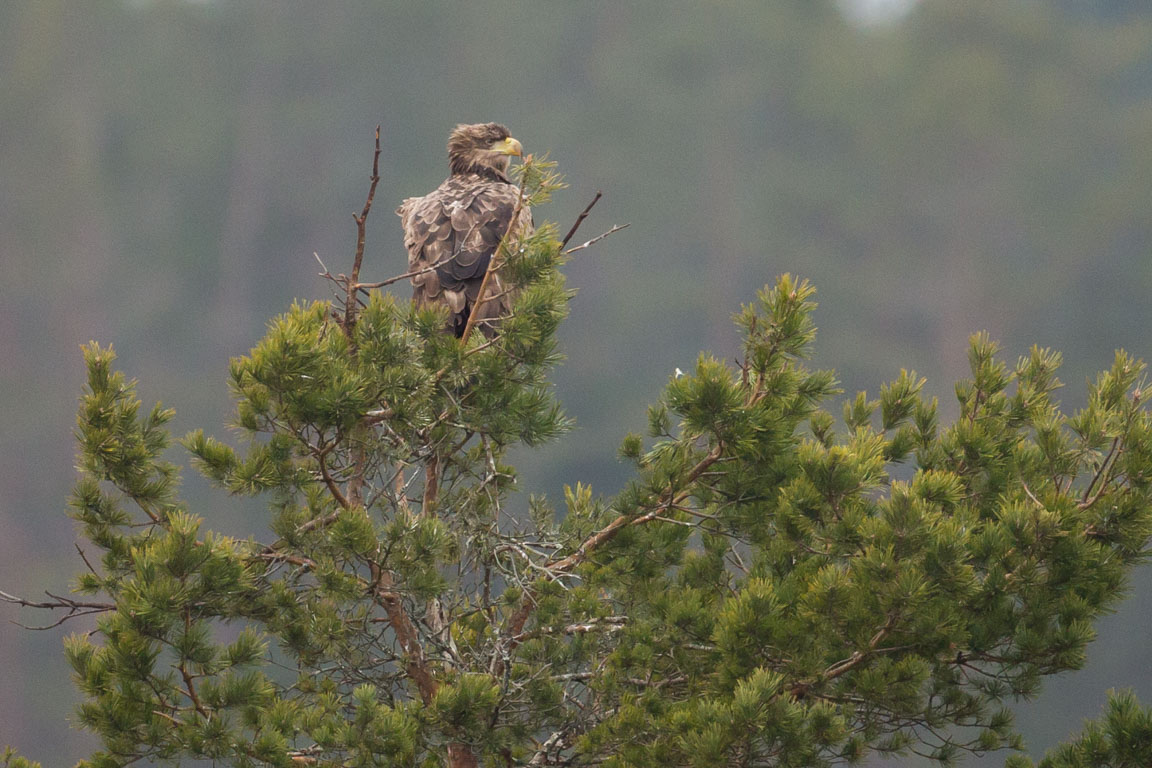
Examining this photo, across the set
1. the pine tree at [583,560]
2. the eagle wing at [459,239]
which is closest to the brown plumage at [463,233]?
the eagle wing at [459,239]

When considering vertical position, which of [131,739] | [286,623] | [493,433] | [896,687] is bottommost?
[896,687]

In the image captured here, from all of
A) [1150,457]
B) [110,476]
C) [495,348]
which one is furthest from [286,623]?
Answer: [1150,457]

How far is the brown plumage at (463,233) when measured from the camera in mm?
4160

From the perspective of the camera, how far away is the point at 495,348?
2980 millimetres

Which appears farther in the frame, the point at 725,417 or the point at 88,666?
the point at 88,666

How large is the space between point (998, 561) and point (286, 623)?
1806mm

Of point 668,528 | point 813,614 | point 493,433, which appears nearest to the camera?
point 813,614

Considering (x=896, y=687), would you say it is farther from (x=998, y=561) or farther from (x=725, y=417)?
(x=725, y=417)

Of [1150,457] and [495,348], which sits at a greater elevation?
[495,348]

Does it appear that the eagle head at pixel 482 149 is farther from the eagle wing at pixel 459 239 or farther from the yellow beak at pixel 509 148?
the eagle wing at pixel 459 239

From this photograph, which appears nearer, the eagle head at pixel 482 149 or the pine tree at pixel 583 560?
the pine tree at pixel 583 560

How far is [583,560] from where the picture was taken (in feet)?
11.4

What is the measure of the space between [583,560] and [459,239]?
1476 mm

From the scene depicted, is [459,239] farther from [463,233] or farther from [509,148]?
[509,148]
